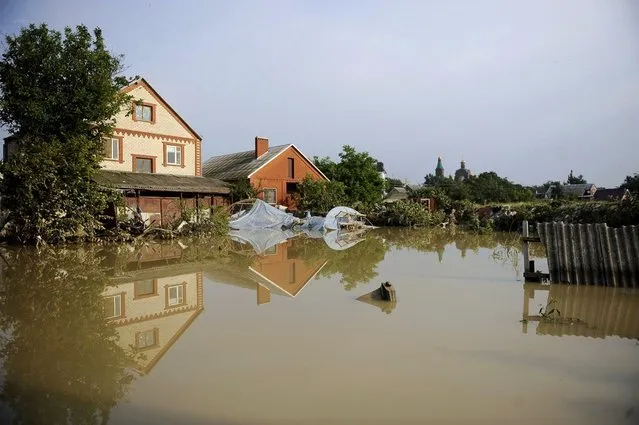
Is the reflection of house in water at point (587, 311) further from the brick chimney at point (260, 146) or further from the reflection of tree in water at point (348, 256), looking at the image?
the brick chimney at point (260, 146)

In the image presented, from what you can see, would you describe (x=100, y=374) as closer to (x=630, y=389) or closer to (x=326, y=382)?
(x=326, y=382)

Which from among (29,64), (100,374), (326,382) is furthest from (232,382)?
(29,64)

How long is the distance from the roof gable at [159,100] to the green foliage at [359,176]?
556 inches

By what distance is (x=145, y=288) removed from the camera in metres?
Result: 11.2

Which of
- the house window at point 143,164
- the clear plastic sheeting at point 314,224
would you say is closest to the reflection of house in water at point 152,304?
the house window at point 143,164

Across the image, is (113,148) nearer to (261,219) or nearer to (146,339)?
(261,219)

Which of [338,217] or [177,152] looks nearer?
[177,152]

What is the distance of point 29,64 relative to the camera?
22.9 meters

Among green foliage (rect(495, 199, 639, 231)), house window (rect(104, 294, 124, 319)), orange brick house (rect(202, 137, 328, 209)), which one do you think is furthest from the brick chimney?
house window (rect(104, 294, 124, 319))

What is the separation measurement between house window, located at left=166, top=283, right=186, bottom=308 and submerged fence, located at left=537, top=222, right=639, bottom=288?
28.0 feet

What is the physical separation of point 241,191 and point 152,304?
24253mm

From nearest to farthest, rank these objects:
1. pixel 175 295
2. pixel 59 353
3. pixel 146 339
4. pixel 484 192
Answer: pixel 59 353
pixel 146 339
pixel 175 295
pixel 484 192

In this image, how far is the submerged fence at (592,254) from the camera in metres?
10.9

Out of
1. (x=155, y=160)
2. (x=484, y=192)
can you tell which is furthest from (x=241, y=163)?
(x=484, y=192)
